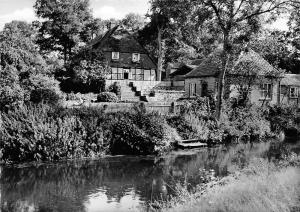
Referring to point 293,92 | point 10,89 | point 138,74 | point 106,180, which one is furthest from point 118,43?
point 106,180

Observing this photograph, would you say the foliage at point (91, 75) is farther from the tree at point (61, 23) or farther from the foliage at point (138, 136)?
the foliage at point (138, 136)

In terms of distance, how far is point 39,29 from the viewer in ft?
161

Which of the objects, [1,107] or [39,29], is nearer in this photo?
[1,107]

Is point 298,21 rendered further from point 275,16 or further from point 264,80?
point 264,80

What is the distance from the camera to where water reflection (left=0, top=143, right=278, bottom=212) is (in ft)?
43.7

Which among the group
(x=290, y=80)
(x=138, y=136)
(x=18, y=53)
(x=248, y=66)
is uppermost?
(x=248, y=66)

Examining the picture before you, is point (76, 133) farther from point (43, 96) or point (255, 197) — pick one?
point (255, 197)

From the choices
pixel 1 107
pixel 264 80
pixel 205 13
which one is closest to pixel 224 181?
pixel 1 107

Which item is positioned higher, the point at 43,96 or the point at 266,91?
the point at 266,91

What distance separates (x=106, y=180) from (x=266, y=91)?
29181mm

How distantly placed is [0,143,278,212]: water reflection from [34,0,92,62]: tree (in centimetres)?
3020

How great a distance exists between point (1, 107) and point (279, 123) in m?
23.5

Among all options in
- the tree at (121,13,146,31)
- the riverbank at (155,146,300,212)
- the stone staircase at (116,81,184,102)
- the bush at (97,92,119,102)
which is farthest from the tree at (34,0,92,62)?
the riverbank at (155,146,300,212)

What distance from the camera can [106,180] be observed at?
16969 millimetres
